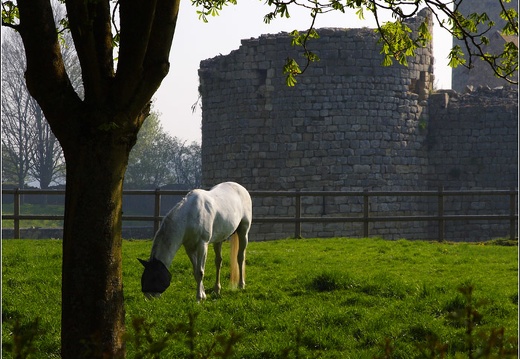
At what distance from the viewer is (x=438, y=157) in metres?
23.5

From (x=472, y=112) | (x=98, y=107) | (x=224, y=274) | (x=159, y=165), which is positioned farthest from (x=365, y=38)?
(x=159, y=165)

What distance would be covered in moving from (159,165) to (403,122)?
27319 mm

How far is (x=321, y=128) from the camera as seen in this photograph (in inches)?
862

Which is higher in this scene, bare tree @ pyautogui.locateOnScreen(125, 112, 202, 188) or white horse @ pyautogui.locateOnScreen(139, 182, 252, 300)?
bare tree @ pyautogui.locateOnScreen(125, 112, 202, 188)

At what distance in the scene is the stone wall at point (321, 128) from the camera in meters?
21.9

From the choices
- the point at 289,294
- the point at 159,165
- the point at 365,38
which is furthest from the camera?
the point at 159,165

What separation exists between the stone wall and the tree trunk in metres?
16.1

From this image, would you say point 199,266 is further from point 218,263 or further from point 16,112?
point 16,112

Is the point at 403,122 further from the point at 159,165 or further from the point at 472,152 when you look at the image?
the point at 159,165

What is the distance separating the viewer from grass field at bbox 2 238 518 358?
22.4 ft

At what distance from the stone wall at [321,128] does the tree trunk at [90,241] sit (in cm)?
1614

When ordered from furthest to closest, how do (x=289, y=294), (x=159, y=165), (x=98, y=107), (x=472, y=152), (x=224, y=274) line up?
1. (x=159, y=165)
2. (x=472, y=152)
3. (x=224, y=274)
4. (x=289, y=294)
5. (x=98, y=107)

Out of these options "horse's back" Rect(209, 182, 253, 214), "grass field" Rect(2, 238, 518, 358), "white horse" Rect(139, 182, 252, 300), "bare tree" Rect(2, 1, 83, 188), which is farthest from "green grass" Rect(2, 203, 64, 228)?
"white horse" Rect(139, 182, 252, 300)

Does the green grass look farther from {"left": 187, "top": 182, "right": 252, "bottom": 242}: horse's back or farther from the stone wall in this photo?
{"left": 187, "top": 182, "right": 252, "bottom": 242}: horse's back
